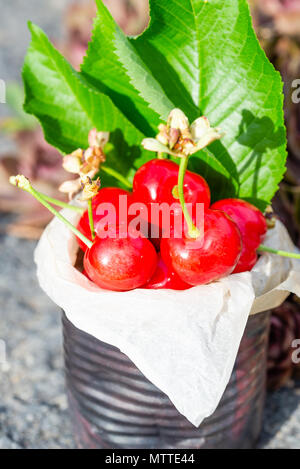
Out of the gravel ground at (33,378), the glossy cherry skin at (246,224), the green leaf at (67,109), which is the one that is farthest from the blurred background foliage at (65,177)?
the green leaf at (67,109)

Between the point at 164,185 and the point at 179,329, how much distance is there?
0.55 feet

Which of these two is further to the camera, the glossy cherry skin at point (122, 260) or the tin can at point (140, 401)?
the tin can at point (140, 401)

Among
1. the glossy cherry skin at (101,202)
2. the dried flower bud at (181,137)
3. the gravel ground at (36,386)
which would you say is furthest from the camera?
the gravel ground at (36,386)

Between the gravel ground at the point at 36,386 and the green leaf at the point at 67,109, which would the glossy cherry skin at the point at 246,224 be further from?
the gravel ground at the point at 36,386

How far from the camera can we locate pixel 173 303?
72cm

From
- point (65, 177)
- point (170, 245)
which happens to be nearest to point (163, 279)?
point (170, 245)

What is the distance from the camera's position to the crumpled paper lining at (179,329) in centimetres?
71

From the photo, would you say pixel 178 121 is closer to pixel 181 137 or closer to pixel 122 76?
pixel 181 137

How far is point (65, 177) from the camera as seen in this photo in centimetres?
143

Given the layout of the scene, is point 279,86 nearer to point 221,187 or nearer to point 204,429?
point 221,187

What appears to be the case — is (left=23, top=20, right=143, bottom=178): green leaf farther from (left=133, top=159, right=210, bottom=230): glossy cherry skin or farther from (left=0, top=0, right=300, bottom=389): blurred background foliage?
(left=0, top=0, right=300, bottom=389): blurred background foliage

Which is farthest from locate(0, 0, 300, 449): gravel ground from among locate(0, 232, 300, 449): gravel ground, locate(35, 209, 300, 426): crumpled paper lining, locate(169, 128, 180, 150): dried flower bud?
locate(169, 128, 180, 150): dried flower bud
